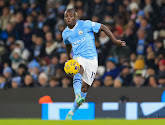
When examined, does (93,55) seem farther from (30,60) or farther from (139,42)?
(30,60)

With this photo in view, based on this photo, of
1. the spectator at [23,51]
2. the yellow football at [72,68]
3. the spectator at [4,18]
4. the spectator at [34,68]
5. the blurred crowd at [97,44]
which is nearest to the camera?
the yellow football at [72,68]

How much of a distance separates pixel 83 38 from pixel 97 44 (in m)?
4.34

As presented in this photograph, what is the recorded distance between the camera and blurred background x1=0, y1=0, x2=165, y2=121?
10.8 metres

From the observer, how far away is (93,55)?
25.6 ft

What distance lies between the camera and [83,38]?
7750 mm

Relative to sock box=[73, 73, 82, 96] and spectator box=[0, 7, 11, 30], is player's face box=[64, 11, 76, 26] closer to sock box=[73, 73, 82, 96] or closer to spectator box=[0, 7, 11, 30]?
sock box=[73, 73, 82, 96]

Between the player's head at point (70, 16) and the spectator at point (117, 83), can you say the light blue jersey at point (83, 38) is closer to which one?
the player's head at point (70, 16)

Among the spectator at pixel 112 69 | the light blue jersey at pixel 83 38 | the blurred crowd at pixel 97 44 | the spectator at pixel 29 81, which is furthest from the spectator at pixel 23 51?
the light blue jersey at pixel 83 38

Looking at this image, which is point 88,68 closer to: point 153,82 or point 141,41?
point 153,82

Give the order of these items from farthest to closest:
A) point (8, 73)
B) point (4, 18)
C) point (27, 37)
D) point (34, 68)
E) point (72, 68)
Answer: point (4, 18)
point (27, 37)
point (8, 73)
point (34, 68)
point (72, 68)

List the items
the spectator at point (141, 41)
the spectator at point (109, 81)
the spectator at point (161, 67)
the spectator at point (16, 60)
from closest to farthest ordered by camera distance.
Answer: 1. the spectator at point (161, 67)
2. the spectator at point (109, 81)
3. the spectator at point (141, 41)
4. the spectator at point (16, 60)

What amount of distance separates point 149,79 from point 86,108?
183 cm

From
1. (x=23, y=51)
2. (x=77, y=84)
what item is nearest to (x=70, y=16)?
(x=77, y=84)

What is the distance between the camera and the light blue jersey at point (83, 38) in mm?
7738
